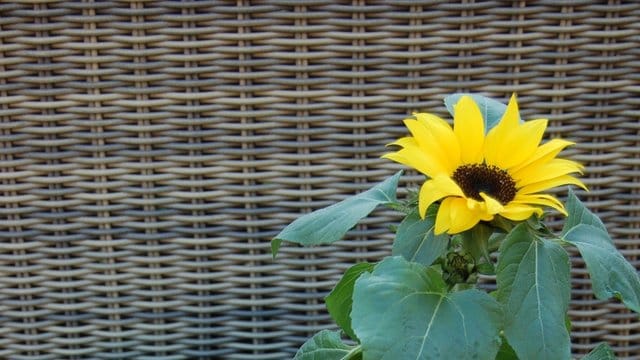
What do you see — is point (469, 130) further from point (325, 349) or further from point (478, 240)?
point (325, 349)

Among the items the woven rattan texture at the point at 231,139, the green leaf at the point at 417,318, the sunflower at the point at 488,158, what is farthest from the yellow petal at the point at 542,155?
the woven rattan texture at the point at 231,139

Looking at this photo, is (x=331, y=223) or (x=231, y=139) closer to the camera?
(x=331, y=223)

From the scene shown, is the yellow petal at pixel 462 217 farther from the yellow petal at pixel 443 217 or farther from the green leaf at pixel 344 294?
the green leaf at pixel 344 294

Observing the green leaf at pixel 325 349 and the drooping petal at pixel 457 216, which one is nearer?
the drooping petal at pixel 457 216

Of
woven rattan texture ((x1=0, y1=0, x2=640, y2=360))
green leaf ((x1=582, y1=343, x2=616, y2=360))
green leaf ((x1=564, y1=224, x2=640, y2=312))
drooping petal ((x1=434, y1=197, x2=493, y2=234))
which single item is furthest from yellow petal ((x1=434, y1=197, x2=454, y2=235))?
woven rattan texture ((x1=0, y1=0, x2=640, y2=360))

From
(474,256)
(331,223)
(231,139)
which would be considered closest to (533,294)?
(474,256)

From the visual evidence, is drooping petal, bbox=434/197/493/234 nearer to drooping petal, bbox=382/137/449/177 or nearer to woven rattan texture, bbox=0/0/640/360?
drooping petal, bbox=382/137/449/177

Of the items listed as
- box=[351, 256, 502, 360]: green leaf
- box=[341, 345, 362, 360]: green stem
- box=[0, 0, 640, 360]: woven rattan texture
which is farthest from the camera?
box=[0, 0, 640, 360]: woven rattan texture
